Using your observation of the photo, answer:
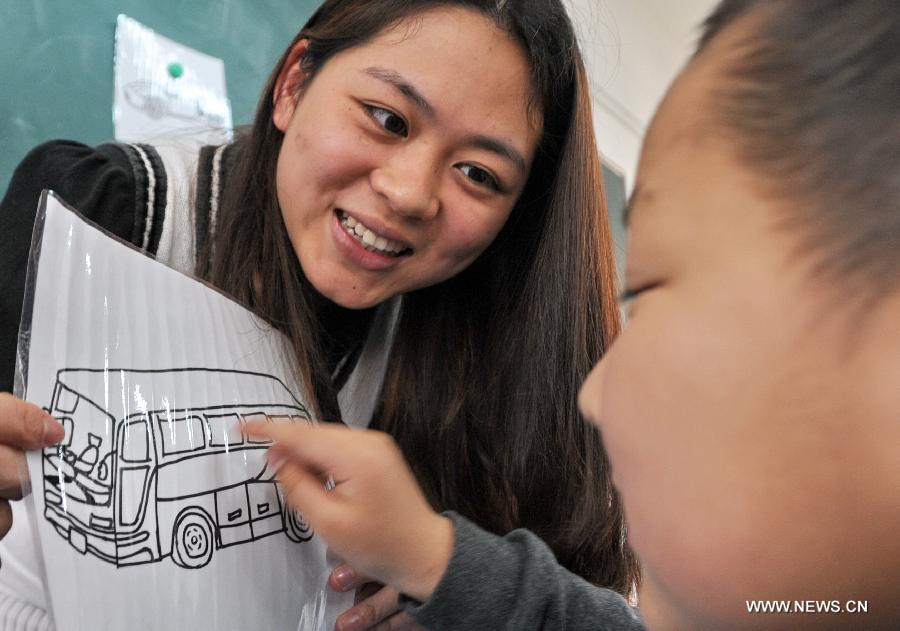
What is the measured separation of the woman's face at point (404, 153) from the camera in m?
0.62

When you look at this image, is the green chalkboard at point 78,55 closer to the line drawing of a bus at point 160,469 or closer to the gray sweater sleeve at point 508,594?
the line drawing of a bus at point 160,469

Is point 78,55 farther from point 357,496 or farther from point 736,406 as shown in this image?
point 736,406

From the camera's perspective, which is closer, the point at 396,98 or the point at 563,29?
the point at 396,98

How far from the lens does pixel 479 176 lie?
67cm

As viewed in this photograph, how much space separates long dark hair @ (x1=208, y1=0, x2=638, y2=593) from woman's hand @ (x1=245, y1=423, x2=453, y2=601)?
0.87 ft

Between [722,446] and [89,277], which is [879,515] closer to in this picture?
[722,446]

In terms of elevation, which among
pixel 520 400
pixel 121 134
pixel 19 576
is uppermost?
pixel 121 134

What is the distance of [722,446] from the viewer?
9.3 inches

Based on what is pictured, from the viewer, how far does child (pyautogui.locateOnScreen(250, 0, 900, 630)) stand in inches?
8.5

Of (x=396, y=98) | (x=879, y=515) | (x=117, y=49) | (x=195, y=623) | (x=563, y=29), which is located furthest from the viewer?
(x=117, y=49)

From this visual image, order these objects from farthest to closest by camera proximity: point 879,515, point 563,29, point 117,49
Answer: point 117,49 → point 563,29 → point 879,515

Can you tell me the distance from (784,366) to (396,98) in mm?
453

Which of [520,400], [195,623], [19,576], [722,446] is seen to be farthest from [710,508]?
[520,400]

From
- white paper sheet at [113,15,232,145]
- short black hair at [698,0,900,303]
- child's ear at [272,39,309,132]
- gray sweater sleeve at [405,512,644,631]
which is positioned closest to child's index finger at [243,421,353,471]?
gray sweater sleeve at [405,512,644,631]
